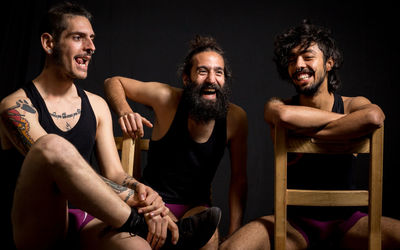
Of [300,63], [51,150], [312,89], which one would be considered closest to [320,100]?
[312,89]

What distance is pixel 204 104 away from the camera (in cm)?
219

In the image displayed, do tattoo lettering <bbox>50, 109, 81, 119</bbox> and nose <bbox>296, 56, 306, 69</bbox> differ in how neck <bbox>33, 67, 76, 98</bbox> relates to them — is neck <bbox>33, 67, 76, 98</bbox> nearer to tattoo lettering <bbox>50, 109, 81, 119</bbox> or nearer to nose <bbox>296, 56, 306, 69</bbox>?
tattoo lettering <bbox>50, 109, 81, 119</bbox>

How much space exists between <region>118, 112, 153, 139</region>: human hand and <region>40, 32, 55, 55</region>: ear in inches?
18.7

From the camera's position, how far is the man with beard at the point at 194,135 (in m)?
2.20

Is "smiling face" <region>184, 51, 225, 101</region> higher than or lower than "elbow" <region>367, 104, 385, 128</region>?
higher

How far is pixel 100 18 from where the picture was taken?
3322 mm

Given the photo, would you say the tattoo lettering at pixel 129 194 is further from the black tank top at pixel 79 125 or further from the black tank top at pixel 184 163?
the black tank top at pixel 184 163

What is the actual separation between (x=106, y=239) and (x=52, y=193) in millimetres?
282

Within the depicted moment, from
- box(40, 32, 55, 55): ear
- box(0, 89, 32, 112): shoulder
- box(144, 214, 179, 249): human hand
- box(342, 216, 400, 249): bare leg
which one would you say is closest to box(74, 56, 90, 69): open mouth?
box(40, 32, 55, 55): ear

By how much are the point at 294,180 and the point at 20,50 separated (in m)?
2.37

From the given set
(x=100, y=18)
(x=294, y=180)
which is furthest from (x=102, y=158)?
(x=100, y=18)

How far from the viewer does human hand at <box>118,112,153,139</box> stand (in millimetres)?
1924

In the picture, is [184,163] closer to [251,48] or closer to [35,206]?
[35,206]

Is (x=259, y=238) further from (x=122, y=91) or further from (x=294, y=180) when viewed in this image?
(x=122, y=91)
